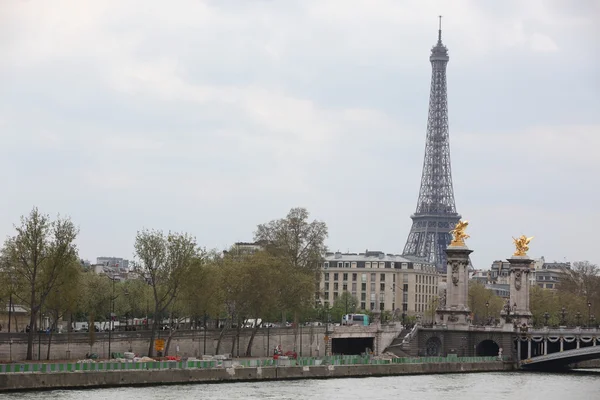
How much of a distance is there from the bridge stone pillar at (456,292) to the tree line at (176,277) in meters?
12.9

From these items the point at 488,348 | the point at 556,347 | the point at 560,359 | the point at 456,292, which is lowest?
the point at 560,359

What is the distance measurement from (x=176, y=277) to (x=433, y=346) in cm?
3573

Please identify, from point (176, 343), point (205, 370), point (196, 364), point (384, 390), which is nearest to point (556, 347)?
point (176, 343)

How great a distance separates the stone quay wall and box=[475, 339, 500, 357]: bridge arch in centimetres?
1533

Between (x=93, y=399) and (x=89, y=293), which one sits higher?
(x=89, y=293)

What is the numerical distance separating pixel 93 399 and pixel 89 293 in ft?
189

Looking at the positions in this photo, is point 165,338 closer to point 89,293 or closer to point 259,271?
point 259,271

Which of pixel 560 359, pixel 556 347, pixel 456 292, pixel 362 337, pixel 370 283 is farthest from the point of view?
pixel 370 283

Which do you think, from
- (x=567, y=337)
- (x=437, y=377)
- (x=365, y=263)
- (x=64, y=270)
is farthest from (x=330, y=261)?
(x=64, y=270)

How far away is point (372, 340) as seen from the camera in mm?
131375

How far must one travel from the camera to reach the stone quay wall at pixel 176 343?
316 feet

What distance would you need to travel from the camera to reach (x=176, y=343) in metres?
111

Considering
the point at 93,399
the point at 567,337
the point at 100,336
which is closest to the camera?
the point at 93,399

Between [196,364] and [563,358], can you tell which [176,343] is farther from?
[563,358]
